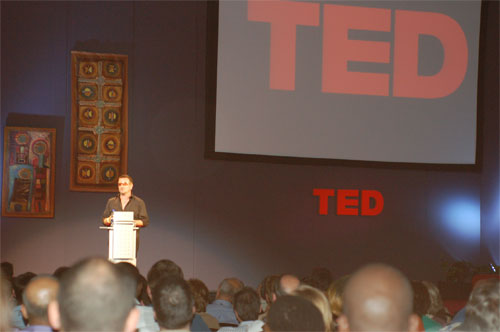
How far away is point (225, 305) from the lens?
3.81m

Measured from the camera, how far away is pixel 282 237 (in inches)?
299

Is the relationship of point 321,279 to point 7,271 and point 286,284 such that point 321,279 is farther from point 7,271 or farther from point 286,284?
point 7,271

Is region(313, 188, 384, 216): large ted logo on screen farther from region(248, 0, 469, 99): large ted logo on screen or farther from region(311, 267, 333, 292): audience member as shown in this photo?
region(311, 267, 333, 292): audience member

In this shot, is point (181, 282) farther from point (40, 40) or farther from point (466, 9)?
point (466, 9)

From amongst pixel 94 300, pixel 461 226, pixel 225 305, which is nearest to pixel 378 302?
pixel 94 300

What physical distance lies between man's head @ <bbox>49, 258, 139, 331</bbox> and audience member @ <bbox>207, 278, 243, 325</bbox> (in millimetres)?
2158

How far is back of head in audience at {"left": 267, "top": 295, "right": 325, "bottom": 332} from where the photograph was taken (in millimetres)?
1887

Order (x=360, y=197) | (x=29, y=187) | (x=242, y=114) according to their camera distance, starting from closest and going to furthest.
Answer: (x=29, y=187)
(x=242, y=114)
(x=360, y=197)

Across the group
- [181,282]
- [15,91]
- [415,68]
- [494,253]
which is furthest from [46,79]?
[494,253]

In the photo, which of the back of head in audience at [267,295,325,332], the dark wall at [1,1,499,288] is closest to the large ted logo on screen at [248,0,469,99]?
the dark wall at [1,1,499,288]

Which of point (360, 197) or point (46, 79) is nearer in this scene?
point (46, 79)

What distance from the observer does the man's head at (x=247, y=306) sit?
326 cm

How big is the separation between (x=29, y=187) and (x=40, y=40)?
5.78 ft

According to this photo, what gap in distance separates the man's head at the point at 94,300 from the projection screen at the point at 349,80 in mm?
5794
